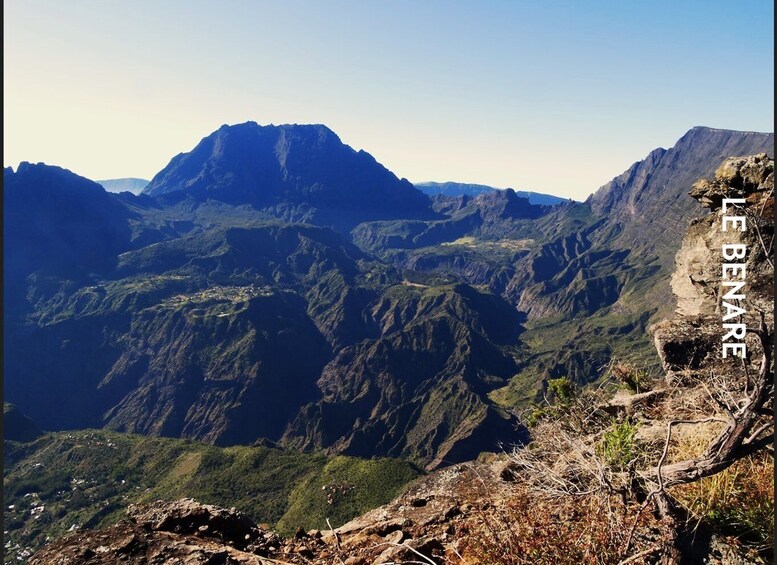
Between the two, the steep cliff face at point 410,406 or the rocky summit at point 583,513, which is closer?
the rocky summit at point 583,513

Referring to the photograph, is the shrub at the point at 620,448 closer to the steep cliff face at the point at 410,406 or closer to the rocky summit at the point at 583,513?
the rocky summit at the point at 583,513

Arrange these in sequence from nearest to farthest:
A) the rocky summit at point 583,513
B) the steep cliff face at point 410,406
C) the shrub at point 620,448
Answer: the rocky summit at point 583,513, the shrub at point 620,448, the steep cliff face at point 410,406

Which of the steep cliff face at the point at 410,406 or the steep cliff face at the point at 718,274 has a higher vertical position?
the steep cliff face at the point at 718,274

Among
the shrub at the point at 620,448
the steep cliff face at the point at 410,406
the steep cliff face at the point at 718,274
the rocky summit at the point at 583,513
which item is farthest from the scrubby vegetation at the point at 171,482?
the steep cliff face at the point at 410,406

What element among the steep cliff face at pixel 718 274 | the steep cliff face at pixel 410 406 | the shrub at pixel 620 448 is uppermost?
the steep cliff face at pixel 718 274

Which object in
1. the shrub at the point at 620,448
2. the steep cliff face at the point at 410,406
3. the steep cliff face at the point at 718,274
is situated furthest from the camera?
the steep cliff face at the point at 410,406

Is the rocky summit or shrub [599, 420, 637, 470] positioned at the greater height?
shrub [599, 420, 637, 470]

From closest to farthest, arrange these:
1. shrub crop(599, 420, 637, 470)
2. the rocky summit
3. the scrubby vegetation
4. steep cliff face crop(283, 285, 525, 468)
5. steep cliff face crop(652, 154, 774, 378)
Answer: the rocky summit < shrub crop(599, 420, 637, 470) < steep cliff face crop(652, 154, 774, 378) < the scrubby vegetation < steep cliff face crop(283, 285, 525, 468)

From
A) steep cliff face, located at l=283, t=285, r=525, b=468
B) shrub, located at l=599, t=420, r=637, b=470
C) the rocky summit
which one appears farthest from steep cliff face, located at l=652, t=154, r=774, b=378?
steep cliff face, located at l=283, t=285, r=525, b=468

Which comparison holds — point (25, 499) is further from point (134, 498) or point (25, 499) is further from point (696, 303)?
point (696, 303)

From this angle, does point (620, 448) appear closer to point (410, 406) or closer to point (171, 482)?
point (171, 482)

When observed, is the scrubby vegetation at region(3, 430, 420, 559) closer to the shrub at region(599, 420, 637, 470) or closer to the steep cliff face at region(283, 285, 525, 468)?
the shrub at region(599, 420, 637, 470)

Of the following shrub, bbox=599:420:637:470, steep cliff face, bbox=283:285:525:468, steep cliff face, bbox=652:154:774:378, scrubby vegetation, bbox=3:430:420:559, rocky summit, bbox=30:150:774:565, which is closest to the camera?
rocky summit, bbox=30:150:774:565

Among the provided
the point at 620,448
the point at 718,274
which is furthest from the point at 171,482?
the point at 620,448
